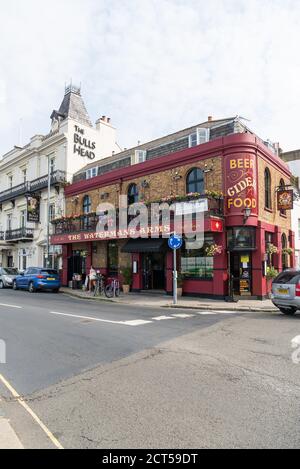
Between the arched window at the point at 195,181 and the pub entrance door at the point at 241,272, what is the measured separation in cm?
384

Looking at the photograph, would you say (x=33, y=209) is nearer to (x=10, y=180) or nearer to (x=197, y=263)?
(x=10, y=180)

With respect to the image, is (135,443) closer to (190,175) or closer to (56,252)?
(190,175)

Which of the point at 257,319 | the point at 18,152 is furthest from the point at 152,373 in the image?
the point at 18,152

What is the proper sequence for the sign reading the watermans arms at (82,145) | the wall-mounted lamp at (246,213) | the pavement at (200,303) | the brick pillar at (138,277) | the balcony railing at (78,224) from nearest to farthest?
the pavement at (200,303), the wall-mounted lamp at (246,213), the brick pillar at (138,277), the balcony railing at (78,224), the sign reading the watermans arms at (82,145)

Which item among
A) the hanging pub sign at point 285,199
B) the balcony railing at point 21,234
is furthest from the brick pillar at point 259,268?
the balcony railing at point 21,234

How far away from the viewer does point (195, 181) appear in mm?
18094

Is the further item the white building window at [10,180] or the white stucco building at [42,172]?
the white building window at [10,180]

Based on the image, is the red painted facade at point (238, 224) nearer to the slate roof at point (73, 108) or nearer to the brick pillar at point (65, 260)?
the brick pillar at point (65, 260)

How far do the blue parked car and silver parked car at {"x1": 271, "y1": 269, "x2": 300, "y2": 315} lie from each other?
46.4ft

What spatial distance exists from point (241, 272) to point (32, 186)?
21953 mm

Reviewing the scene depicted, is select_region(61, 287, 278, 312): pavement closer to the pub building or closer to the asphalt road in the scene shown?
the pub building

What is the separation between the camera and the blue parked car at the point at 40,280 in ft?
69.6

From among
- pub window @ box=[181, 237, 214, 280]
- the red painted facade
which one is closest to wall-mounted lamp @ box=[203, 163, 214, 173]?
the red painted facade

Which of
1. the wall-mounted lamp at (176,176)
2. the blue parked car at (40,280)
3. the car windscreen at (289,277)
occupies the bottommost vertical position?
the blue parked car at (40,280)
